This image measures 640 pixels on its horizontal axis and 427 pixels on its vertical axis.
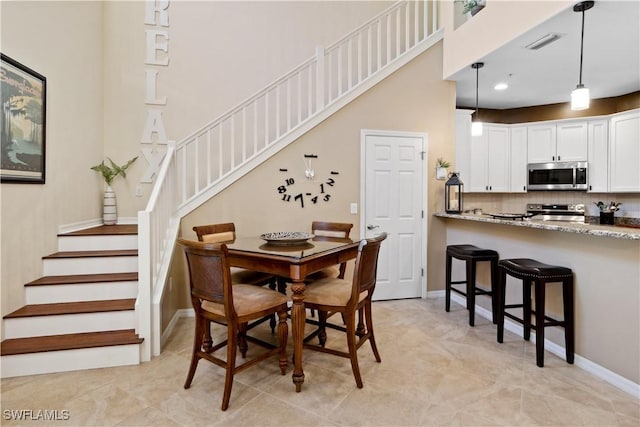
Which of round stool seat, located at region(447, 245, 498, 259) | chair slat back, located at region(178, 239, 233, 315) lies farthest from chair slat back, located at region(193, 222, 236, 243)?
round stool seat, located at region(447, 245, 498, 259)

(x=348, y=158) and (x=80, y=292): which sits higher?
(x=348, y=158)

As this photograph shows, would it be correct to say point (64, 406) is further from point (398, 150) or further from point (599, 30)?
point (599, 30)

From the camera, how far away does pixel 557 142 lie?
5.27 meters

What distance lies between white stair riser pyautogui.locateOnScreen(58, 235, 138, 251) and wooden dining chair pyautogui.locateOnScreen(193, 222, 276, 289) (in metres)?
0.85

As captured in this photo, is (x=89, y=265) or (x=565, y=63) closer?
(x=89, y=265)

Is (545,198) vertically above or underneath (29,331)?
above

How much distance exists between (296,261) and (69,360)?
198 centimetres

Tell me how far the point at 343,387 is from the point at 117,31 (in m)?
5.14

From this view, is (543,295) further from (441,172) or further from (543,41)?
(543,41)

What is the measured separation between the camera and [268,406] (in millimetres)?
2148

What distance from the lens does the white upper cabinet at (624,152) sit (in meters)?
4.55

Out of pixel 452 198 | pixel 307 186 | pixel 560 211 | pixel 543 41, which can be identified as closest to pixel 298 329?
pixel 307 186

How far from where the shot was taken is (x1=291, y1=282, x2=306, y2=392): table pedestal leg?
229 cm

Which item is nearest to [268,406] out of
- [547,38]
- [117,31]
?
[547,38]
